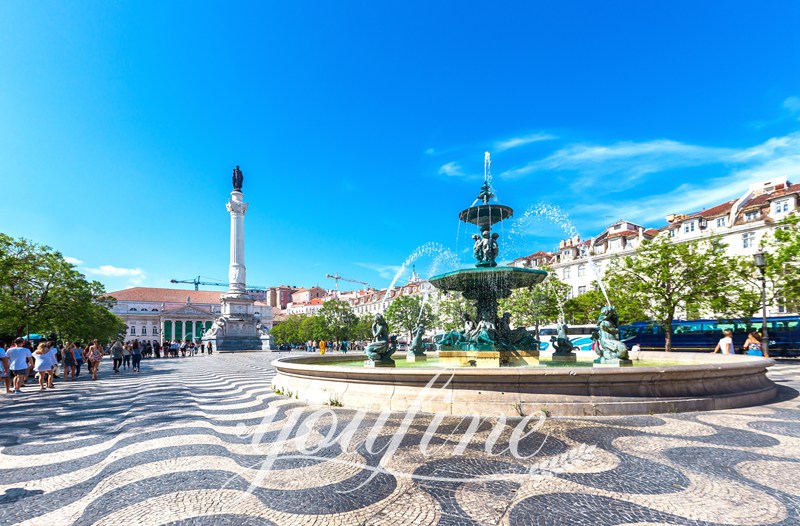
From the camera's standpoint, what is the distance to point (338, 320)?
6378 cm

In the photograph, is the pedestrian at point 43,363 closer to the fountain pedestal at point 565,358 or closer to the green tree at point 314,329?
the fountain pedestal at point 565,358

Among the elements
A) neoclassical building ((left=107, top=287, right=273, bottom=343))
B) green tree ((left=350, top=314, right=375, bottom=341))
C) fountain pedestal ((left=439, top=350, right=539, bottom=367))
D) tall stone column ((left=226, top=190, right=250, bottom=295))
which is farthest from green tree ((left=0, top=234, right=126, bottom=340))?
neoclassical building ((left=107, top=287, right=273, bottom=343))

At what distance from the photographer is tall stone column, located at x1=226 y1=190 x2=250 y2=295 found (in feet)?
193

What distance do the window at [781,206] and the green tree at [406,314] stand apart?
122 ft

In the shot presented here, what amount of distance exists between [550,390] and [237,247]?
59.2 m

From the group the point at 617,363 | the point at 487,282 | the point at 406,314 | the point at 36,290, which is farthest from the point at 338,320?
the point at 617,363

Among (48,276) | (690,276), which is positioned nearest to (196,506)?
(48,276)

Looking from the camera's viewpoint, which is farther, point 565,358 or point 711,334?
point 711,334

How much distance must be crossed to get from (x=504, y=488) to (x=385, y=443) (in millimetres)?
1942

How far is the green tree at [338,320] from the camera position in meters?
63.6

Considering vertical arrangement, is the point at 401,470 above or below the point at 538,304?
below

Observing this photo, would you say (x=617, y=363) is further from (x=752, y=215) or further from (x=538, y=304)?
(x=752, y=215)

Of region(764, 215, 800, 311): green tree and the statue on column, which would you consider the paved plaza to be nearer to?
region(764, 215, 800, 311): green tree

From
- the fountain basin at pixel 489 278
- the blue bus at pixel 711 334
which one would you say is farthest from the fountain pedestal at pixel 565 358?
the blue bus at pixel 711 334
